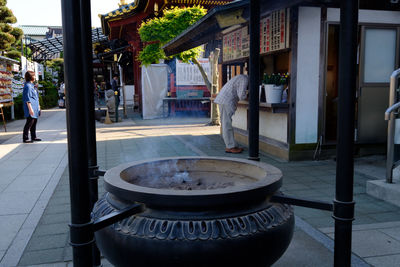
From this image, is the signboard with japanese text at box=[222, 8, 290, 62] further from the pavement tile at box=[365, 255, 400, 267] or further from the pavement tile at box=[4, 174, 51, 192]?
the pavement tile at box=[4, 174, 51, 192]

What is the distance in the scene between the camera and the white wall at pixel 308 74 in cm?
679

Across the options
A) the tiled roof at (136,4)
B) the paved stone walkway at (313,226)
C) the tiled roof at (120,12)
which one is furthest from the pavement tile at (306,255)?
the tiled roof at (120,12)

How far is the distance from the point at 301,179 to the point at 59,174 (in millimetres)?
4333

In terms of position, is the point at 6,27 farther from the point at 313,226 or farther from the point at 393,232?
the point at 393,232

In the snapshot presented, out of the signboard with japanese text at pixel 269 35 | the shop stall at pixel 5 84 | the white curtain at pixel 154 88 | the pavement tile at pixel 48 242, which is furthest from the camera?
the white curtain at pixel 154 88

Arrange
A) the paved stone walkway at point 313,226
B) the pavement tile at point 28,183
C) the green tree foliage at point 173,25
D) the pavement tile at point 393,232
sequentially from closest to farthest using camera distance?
the paved stone walkway at point 313,226
the pavement tile at point 393,232
the pavement tile at point 28,183
the green tree foliage at point 173,25

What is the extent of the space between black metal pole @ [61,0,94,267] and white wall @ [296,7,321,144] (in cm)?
594

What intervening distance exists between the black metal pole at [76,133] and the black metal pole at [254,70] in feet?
4.56

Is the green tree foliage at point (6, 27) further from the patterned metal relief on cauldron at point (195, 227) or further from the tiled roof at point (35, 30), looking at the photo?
the tiled roof at point (35, 30)

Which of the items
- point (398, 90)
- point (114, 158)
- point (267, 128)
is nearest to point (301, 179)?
point (398, 90)

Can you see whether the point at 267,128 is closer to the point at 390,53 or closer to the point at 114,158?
the point at 390,53

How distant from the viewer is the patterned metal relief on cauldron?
1.72 m

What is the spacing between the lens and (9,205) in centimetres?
466

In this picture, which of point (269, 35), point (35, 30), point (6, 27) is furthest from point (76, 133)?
point (35, 30)
